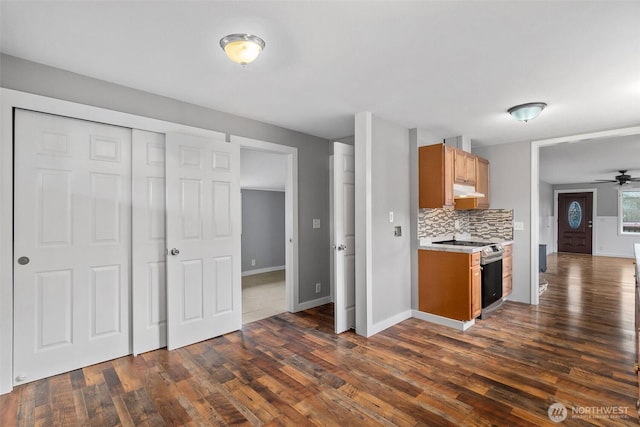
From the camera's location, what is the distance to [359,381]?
2471mm

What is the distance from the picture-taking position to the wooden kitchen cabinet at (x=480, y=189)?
4597 mm

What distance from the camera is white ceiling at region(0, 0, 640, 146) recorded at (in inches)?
69.0

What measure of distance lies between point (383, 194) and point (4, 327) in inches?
136

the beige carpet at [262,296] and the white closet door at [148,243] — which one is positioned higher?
the white closet door at [148,243]

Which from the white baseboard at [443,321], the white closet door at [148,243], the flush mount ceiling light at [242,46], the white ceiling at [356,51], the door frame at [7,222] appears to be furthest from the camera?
the white baseboard at [443,321]

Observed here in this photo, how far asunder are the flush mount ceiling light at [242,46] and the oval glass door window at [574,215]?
39.9ft

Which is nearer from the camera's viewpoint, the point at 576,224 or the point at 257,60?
the point at 257,60

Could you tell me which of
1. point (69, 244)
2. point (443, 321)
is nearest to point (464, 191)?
point (443, 321)

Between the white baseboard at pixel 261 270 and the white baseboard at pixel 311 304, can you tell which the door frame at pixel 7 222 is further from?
the white baseboard at pixel 261 270

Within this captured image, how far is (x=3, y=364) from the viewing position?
7.39 ft

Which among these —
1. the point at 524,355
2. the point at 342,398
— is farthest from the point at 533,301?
the point at 342,398

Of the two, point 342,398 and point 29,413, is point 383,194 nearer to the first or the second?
point 342,398

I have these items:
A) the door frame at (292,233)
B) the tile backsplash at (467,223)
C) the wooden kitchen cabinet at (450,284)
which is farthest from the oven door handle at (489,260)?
the door frame at (292,233)

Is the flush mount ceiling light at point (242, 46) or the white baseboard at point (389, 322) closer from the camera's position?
the flush mount ceiling light at point (242, 46)
